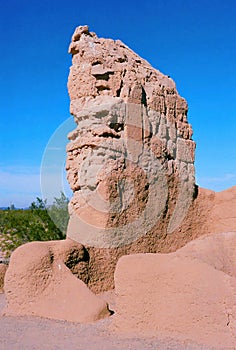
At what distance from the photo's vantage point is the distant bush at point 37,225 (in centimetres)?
1145

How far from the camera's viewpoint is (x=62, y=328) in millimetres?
5277

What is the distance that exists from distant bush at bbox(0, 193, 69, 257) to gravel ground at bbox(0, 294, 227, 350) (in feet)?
18.8

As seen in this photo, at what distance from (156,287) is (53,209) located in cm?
817

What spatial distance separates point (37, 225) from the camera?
11.7 metres

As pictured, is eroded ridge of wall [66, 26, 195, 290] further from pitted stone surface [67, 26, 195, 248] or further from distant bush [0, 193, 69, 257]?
distant bush [0, 193, 69, 257]

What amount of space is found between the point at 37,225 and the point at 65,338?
691 cm

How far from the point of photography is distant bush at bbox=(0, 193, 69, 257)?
11453 mm

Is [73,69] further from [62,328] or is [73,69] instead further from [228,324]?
[228,324]

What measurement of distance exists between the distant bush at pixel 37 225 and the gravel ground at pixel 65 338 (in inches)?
226

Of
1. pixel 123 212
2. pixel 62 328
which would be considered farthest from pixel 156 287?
pixel 123 212

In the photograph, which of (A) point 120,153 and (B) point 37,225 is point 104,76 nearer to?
(A) point 120,153

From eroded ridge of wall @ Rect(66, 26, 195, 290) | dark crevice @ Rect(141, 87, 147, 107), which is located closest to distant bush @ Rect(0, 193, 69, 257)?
eroded ridge of wall @ Rect(66, 26, 195, 290)

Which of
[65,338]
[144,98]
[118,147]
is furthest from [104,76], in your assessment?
[65,338]

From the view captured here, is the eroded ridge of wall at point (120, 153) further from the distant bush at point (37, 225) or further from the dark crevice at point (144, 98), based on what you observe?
the distant bush at point (37, 225)
